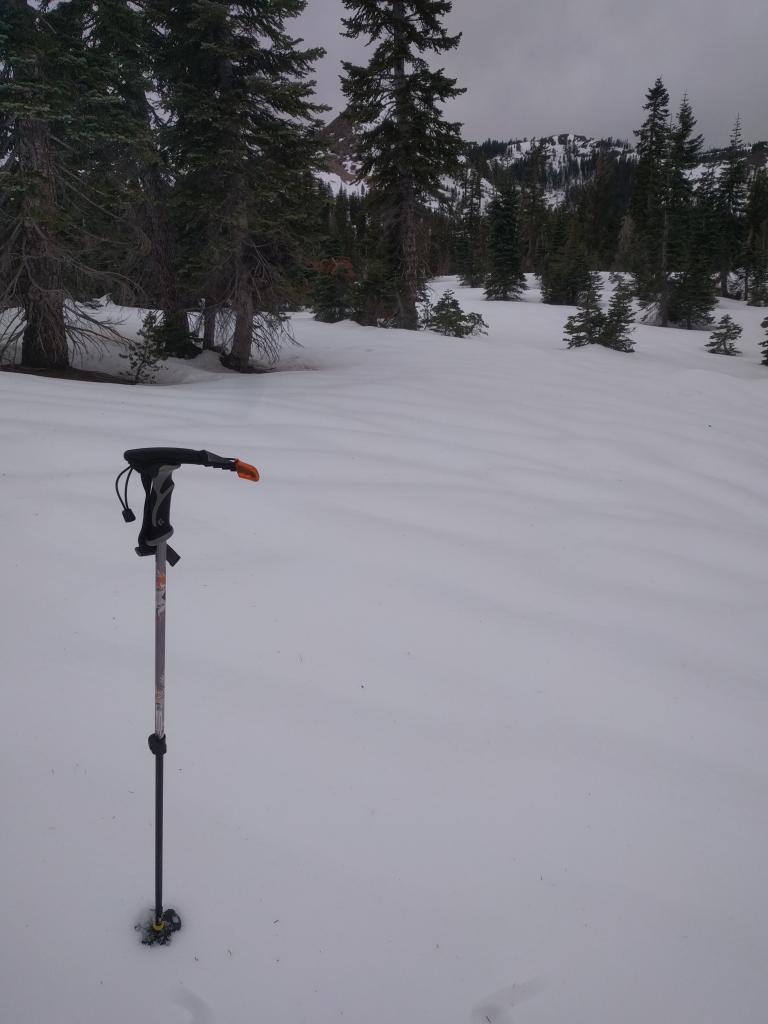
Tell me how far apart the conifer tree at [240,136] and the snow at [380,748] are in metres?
5.86

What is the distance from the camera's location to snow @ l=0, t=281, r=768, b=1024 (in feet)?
6.05

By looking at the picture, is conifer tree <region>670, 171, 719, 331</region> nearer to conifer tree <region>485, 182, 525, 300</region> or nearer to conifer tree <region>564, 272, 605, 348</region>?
conifer tree <region>485, 182, 525, 300</region>

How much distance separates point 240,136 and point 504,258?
2872 cm

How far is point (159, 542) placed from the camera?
5.87ft

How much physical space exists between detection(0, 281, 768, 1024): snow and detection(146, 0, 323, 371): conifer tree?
19.2 feet

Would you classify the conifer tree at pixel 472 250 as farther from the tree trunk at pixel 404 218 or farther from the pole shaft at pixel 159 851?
the pole shaft at pixel 159 851

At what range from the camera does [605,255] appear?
5369 centimetres

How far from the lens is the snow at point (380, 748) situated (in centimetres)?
184

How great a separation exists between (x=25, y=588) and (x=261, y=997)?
8.15ft

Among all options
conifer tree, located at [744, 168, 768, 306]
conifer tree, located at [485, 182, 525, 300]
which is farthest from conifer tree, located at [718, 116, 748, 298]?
conifer tree, located at [485, 182, 525, 300]

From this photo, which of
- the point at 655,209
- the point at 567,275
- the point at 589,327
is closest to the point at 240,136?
the point at 589,327

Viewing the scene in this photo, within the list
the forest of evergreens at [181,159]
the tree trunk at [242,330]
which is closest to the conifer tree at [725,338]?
the forest of evergreens at [181,159]

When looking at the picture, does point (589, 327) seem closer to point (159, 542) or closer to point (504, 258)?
point (159, 542)

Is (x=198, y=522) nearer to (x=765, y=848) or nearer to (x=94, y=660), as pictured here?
(x=94, y=660)
